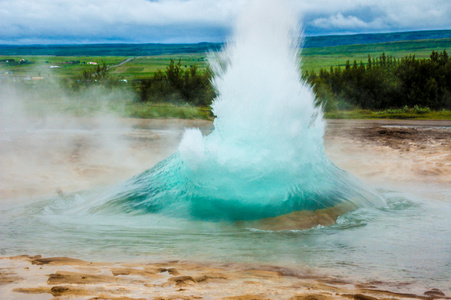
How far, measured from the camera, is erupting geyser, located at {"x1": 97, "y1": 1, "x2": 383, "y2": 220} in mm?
5684

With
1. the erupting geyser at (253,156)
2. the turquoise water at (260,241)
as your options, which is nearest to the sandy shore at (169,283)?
the turquoise water at (260,241)

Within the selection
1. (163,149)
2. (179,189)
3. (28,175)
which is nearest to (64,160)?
(28,175)

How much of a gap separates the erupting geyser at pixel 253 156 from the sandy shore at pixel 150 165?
1669mm

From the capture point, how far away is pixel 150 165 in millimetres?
10023

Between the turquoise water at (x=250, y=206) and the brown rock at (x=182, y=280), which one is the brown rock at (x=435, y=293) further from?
the brown rock at (x=182, y=280)

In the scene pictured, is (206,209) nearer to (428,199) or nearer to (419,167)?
(428,199)

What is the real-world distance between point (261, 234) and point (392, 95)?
802 inches

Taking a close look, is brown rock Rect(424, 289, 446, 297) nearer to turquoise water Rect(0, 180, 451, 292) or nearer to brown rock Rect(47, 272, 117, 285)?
turquoise water Rect(0, 180, 451, 292)

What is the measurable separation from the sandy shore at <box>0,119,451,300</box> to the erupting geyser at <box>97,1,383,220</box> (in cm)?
167

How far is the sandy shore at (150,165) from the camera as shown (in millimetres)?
3189

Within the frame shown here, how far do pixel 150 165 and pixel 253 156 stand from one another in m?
4.63

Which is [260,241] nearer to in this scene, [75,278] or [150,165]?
[75,278]

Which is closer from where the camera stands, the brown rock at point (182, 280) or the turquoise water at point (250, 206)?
the brown rock at point (182, 280)

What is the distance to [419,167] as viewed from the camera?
Answer: 9922 millimetres
